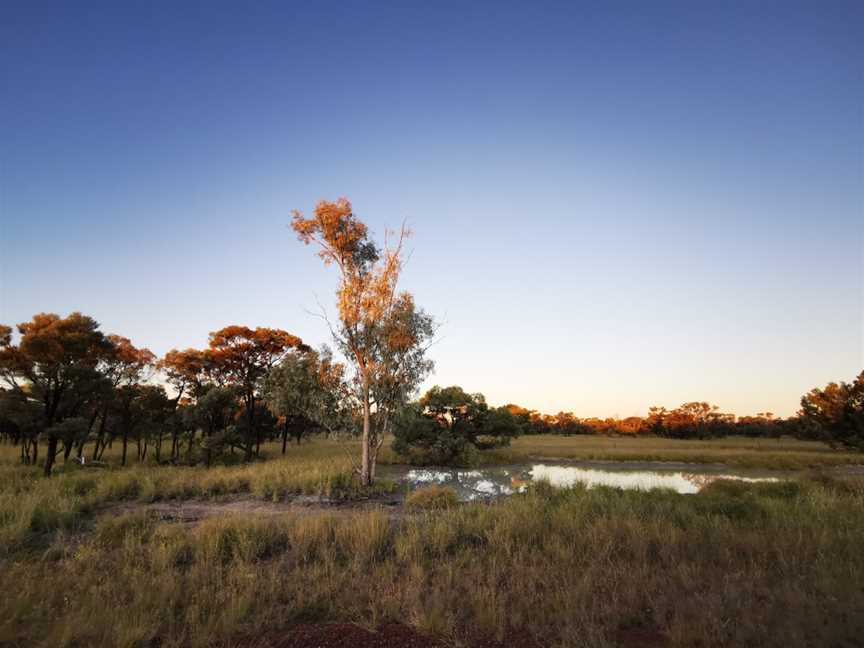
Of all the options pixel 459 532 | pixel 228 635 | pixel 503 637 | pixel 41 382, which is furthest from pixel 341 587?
pixel 41 382

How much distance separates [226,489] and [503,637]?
15891 mm

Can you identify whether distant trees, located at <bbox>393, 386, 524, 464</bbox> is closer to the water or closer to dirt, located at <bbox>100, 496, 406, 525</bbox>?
the water

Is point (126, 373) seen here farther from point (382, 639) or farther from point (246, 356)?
point (382, 639)

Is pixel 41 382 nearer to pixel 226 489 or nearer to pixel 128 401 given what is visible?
pixel 128 401

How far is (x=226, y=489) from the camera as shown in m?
17.8

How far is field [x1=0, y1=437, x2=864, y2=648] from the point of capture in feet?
16.9

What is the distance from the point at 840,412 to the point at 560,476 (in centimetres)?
3710

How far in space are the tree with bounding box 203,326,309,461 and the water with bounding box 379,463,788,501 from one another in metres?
11.2

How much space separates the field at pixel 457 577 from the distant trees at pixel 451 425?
1850 centimetres

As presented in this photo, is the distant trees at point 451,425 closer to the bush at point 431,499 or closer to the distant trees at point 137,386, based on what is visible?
the distant trees at point 137,386

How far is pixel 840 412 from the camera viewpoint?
43.1 meters

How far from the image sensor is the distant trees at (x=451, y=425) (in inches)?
1198

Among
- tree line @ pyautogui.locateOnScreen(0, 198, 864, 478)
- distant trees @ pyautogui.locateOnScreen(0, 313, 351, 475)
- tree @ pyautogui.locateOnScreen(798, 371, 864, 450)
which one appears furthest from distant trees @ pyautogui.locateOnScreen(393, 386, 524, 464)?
tree @ pyautogui.locateOnScreen(798, 371, 864, 450)

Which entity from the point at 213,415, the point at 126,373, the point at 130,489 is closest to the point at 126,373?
the point at 126,373
